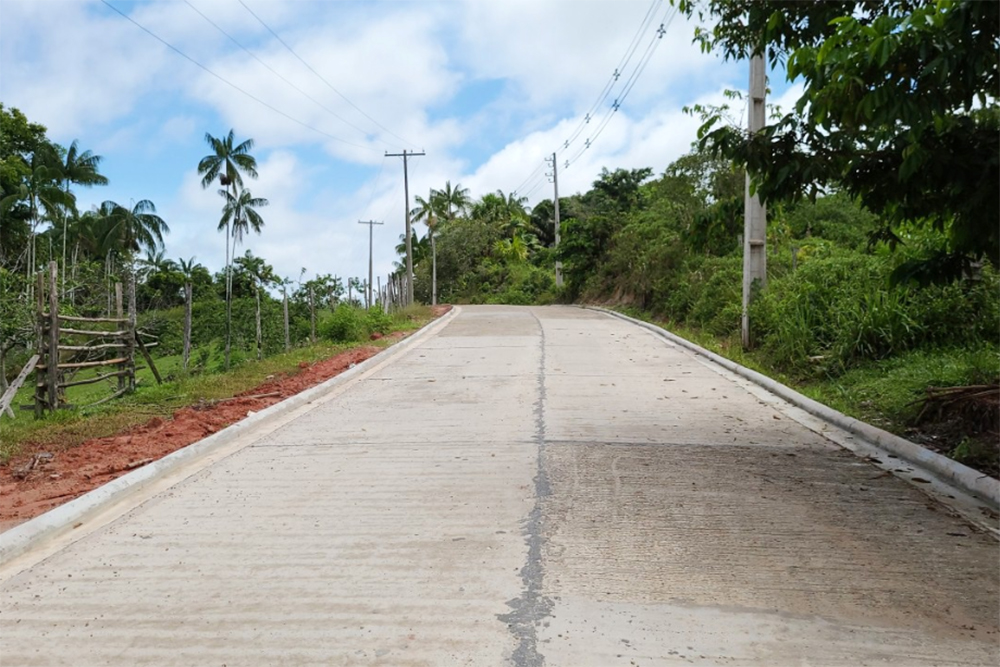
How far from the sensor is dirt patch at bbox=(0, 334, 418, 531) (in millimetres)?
6020

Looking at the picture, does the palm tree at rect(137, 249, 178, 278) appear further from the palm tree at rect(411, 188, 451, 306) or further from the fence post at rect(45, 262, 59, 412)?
the fence post at rect(45, 262, 59, 412)

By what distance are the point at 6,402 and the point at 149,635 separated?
888 centimetres

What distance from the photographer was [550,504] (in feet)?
18.1

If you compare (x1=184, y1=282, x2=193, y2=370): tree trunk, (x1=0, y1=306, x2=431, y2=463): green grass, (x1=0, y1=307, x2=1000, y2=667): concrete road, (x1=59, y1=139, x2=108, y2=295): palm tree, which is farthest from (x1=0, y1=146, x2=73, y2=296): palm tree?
(x1=0, y1=307, x2=1000, y2=667): concrete road

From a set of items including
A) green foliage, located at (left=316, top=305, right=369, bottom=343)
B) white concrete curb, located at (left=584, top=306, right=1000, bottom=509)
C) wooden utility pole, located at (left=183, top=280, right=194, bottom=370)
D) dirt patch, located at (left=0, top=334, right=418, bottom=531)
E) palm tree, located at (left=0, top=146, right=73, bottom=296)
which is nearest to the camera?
white concrete curb, located at (left=584, top=306, right=1000, bottom=509)

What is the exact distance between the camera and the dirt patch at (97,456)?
602 centimetres

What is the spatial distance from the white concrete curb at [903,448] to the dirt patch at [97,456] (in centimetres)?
668

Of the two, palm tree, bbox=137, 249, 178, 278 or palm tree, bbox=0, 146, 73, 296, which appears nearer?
palm tree, bbox=0, 146, 73, 296

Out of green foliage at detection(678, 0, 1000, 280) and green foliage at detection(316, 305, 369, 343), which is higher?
green foliage at detection(678, 0, 1000, 280)

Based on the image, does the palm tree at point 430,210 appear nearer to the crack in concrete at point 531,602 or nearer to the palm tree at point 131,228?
the palm tree at point 131,228

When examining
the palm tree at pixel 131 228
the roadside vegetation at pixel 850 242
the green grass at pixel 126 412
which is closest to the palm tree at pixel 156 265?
the palm tree at pixel 131 228

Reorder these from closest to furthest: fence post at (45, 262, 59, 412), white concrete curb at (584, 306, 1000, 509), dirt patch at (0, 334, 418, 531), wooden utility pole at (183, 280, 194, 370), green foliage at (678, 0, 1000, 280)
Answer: green foliage at (678, 0, 1000, 280) < white concrete curb at (584, 306, 1000, 509) < dirt patch at (0, 334, 418, 531) < fence post at (45, 262, 59, 412) < wooden utility pole at (183, 280, 194, 370)

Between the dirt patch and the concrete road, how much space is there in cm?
77

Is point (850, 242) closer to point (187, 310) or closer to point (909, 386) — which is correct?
point (909, 386)
